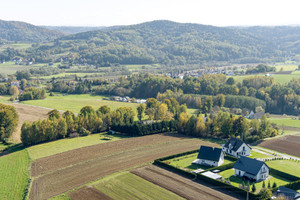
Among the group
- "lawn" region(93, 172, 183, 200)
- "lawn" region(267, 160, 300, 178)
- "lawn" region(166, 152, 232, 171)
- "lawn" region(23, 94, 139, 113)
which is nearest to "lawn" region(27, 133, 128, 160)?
"lawn" region(93, 172, 183, 200)

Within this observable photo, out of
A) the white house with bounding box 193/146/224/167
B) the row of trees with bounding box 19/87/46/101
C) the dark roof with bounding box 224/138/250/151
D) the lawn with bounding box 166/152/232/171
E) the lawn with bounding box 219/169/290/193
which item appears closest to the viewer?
the lawn with bounding box 219/169/290/193

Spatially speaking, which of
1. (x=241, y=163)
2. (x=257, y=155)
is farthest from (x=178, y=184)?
(x=257, y=155)

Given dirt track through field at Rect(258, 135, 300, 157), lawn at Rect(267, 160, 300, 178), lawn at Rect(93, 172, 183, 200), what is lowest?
lawn at Rect(93, 172, 183, 200)

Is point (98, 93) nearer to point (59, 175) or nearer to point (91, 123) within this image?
point (91, 123)

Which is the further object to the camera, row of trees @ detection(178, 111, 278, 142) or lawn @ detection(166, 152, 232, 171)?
row of trees @ detection(178, 111, 278, 142)

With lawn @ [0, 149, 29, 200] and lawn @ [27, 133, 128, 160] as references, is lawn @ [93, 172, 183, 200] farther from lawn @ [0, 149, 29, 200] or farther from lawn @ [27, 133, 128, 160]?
lawn @ [27, 133, 128, 160]

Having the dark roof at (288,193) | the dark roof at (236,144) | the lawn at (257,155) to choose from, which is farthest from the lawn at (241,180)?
the lawn at (257,155)
